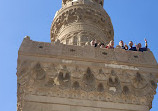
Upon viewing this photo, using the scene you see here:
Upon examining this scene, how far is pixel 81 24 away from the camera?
16.4m

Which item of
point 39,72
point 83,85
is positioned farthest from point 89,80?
point 39,72

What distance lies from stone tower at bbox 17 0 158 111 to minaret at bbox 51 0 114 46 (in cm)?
418

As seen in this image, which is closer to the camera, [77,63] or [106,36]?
[77,63]

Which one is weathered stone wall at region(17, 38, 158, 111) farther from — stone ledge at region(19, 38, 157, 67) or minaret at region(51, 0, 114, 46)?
minaret at region(51, 0, 114, 46)

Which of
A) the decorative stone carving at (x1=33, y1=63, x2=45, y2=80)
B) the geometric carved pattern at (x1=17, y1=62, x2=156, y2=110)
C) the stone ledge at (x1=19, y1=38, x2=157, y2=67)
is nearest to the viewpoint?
the geometric carved pattern at (x1=17, y1=62, x2=156, y2=110)

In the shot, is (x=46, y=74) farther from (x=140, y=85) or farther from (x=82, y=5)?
(x=82, y=5)

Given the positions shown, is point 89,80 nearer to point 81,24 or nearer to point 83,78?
point 83,78

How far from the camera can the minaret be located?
15859 millimetres

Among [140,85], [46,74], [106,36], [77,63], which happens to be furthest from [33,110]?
[106,36]

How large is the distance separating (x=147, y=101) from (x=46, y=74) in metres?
3.60

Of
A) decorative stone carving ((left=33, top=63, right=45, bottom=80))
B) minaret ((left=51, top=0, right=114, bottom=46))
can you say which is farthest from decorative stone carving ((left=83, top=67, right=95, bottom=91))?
minaret ((left=51, top=0, right=114, bottom=46))

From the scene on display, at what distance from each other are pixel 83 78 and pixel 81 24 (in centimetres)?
619

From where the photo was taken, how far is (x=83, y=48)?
1152 cm

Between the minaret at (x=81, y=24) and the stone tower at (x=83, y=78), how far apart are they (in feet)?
13.7
